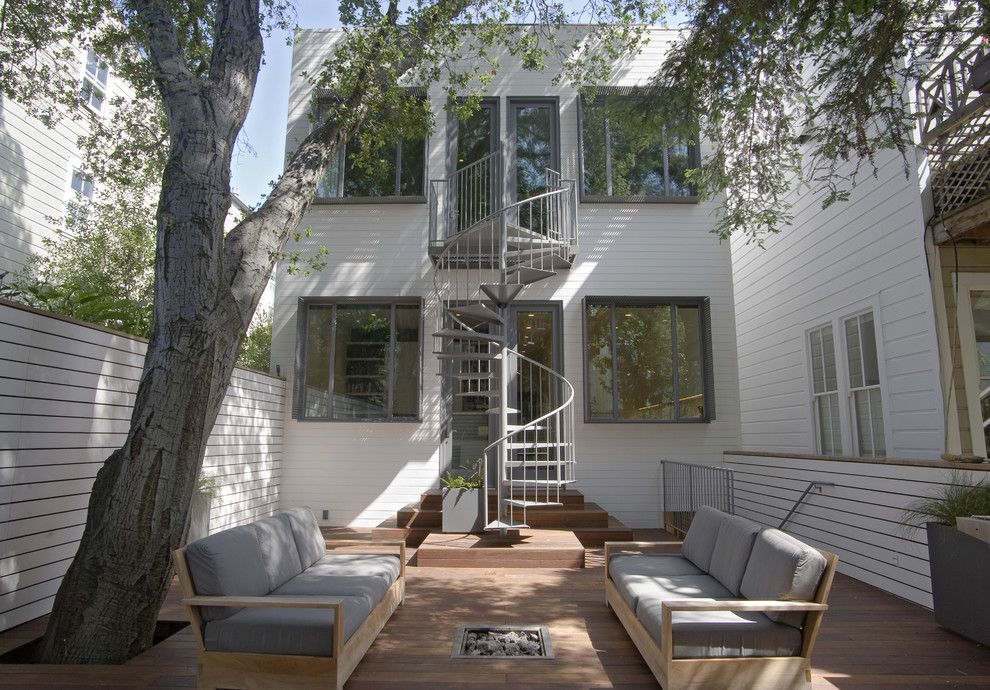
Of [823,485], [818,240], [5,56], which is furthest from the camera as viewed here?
[818,240]

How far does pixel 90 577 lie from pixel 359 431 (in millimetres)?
4348

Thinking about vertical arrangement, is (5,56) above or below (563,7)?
below

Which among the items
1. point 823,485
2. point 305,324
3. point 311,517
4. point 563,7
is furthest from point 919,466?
point 305,324

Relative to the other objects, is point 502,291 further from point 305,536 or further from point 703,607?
point 703,607

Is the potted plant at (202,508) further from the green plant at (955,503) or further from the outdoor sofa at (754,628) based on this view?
the green plant at (955,503)

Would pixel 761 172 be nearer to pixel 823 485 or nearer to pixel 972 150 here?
pixel 972 150

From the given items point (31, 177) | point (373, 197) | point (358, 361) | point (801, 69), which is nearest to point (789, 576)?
point (801, 69)

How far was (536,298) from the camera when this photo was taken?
25.3 feet

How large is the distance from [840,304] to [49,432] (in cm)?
660

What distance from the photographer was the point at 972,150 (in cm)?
462

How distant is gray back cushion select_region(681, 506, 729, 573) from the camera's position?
3719 mm

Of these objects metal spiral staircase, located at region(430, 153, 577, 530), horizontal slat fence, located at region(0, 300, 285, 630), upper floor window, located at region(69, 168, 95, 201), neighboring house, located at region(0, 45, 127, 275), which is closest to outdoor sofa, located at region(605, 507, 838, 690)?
horizontal slat fence, located at region(0, 300, 285, 630)

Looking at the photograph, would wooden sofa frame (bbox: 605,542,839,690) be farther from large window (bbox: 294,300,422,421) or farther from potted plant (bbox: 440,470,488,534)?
large window (bbox: 294,300,422,421)

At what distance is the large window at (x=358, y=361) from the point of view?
754cm
